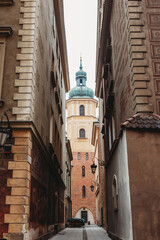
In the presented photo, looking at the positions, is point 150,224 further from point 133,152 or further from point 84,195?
point 84,195

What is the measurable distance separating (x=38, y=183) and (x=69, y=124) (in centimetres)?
5142

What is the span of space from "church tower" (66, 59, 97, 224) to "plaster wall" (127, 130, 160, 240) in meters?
48.5

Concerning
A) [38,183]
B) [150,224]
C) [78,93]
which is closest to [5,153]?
[38,183]

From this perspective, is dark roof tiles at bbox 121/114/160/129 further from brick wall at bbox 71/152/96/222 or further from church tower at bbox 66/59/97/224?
brick wall at bbox 71/152/96/222

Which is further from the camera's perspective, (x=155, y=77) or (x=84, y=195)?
(x=84, y=195)

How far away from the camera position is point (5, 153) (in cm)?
1048

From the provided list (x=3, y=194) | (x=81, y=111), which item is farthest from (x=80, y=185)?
(x=3, y=194)

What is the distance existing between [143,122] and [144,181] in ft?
5.76

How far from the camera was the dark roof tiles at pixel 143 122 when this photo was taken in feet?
31.2

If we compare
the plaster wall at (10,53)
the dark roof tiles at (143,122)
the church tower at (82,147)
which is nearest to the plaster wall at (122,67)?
the dark roof tiles at (143,122)

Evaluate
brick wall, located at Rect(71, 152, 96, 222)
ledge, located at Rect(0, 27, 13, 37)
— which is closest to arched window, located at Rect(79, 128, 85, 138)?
brick wall, located at Rect(71, 152, 96, 222)

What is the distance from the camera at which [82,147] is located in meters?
62.2

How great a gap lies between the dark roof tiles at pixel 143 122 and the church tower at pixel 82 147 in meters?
48.5

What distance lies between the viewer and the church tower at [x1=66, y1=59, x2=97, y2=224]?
5706cm
